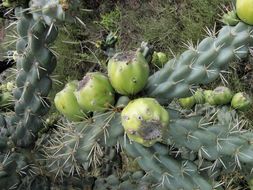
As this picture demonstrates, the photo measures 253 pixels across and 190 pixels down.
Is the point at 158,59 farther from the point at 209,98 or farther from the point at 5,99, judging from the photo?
the point at 5,99

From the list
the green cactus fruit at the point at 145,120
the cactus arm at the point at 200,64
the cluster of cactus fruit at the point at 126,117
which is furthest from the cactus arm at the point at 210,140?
the green cactus fruit at the point at 145,120

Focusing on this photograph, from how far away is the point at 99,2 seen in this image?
4223 mm

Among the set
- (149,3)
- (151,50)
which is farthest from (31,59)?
(149,3)

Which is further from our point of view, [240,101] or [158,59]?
[240,101]

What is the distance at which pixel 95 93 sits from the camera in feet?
4.83

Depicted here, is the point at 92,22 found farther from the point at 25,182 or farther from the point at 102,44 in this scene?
the point at 25,182

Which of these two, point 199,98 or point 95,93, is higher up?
point 95,93

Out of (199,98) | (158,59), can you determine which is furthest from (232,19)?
(199,98)

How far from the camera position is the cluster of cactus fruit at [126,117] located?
1471mm

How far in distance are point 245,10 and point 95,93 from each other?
1.86ft

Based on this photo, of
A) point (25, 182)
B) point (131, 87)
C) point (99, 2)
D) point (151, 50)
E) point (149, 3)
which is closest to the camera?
point (131, 87)

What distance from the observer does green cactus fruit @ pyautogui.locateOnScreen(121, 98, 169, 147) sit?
1.36 metres

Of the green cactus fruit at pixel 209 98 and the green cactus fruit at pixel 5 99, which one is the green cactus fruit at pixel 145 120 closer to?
the green cactus fruit at pixel 209 98

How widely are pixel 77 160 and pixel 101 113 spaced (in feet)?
1.02
